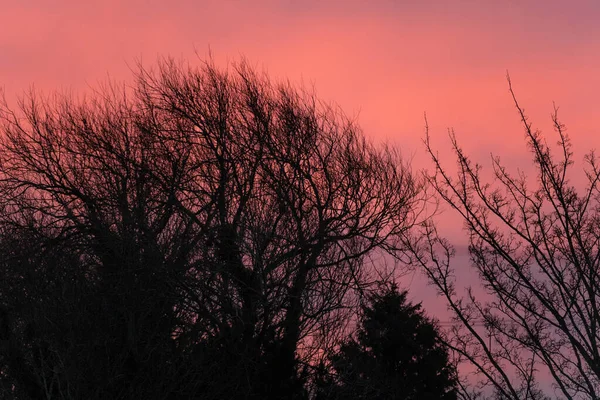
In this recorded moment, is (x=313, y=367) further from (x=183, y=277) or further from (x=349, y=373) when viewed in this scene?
(x=183, y=277)

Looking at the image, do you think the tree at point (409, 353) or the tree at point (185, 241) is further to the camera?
the tree at point (409, 353)

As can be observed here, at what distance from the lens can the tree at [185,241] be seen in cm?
Result: 1953

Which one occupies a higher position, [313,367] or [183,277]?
[183,277]

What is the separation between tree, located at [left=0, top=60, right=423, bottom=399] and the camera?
64.1ft

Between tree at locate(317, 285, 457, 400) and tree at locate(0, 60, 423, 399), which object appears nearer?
tree at locate(0, 60, 423, 399)

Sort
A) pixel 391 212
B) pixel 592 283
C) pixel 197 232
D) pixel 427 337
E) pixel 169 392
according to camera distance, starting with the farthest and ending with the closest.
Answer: pixel 427 337 < pixel 391 212 < pixel 197 232 < pixel 169 392 < pixel 592 283

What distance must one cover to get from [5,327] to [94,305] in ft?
9.04

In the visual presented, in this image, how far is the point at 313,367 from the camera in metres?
20.5

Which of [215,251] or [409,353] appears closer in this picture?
[215,251]

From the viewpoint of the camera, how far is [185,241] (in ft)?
68.7

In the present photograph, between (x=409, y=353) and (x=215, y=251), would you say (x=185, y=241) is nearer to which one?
(x=215, y=251)

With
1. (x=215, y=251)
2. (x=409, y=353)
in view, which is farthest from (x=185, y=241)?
(x=409, y=353)

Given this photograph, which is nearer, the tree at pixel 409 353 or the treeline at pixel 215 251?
the treeline at pixel 215 251

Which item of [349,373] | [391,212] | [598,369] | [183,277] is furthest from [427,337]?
[598,369]
